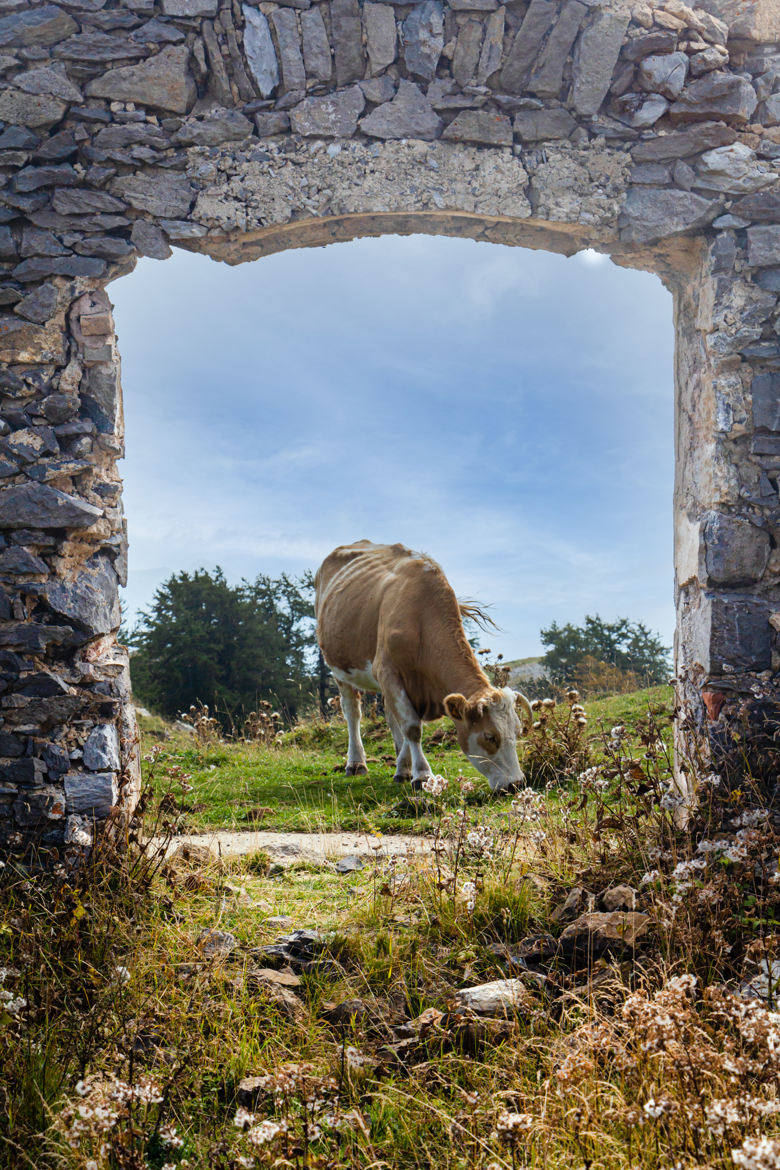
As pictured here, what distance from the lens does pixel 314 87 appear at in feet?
16.8

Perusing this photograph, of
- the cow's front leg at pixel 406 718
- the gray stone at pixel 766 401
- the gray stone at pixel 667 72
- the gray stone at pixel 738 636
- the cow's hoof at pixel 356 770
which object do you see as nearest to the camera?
the gray stone at pixel 738 636

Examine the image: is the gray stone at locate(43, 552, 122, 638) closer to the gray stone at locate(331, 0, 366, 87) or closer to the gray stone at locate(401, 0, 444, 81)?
the gray stone at locate(331, 0, 366, 87)

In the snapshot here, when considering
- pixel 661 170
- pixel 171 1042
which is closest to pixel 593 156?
pixel 661 170

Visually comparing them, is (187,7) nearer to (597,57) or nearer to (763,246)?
(597,57)

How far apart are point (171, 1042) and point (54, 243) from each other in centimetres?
408

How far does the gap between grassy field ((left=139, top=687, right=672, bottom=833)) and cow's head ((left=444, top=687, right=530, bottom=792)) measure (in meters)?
0.21

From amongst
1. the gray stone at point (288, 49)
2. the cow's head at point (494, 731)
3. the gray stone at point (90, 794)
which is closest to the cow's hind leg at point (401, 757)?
the cow's head at point (494, 731)

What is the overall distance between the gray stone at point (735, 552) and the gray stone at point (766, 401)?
21.8 inches

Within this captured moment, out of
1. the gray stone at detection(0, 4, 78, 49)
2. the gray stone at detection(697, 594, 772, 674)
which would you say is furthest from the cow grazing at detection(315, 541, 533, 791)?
the gray stone at detection(0, 4, 78, 49)

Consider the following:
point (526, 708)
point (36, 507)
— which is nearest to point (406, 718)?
point (526, 708)

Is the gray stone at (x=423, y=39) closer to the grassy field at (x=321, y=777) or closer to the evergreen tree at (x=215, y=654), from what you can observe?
the grassy field at (x=321, y=777)

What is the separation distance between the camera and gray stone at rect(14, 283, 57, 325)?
191 inches

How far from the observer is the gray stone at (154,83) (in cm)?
498

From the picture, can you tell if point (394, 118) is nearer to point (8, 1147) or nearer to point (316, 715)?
point (8, 1147)
